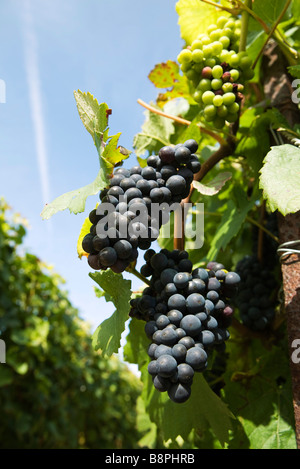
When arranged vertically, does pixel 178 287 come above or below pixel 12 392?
above

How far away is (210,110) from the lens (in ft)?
3.70

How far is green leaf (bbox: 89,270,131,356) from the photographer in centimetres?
93

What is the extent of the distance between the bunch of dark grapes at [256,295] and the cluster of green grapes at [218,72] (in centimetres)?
55

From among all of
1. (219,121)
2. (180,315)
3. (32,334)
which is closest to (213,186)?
(219,121)

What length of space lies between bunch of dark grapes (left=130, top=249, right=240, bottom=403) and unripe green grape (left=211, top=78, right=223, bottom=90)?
0.50 meters

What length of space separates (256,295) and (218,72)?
737 mm

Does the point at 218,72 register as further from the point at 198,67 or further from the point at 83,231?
the point at 83,231

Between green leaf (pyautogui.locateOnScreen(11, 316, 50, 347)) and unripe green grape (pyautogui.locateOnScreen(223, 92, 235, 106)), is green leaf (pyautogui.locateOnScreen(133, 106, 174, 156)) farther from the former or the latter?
green leaf (pyautogui.locateOnScreen(11, 316, 50, 347))

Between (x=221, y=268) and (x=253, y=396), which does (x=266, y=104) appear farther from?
(x=253, y=396)

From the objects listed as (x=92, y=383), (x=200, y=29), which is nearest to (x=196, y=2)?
(x=200, y=29)

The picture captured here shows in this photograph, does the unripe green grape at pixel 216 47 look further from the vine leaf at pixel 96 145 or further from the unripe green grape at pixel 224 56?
the vine leaf at pixel 96 145

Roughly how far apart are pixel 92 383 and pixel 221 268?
18.7ft

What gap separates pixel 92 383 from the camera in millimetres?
6145

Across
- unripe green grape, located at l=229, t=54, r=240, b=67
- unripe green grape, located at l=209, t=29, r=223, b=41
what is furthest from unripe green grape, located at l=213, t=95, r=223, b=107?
unripe green grape, located at l=209, t=29, r=223, b=41
